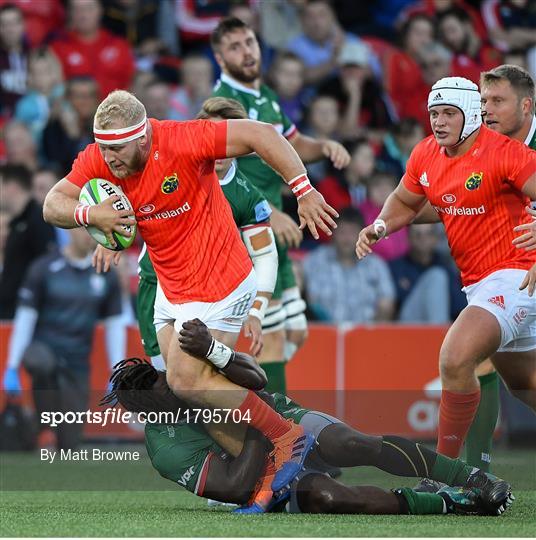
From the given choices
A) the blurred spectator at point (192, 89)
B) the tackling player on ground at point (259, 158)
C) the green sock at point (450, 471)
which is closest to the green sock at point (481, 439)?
the green sock at point (450, 471)

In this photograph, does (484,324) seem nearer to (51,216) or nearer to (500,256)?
(500,256)

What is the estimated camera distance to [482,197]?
7691 mm

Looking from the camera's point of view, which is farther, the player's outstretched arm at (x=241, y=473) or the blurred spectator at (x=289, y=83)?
the blurred spectator at (x=289, y=83)

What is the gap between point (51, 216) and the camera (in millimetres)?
7227

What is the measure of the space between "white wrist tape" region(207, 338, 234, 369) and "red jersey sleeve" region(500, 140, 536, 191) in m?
1.89

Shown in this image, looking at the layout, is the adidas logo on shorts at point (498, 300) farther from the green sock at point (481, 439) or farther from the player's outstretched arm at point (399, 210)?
the green sock at point (481, 439)

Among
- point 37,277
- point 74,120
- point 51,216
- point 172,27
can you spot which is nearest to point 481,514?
point 51,216

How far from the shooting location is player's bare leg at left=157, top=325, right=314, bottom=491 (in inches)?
280

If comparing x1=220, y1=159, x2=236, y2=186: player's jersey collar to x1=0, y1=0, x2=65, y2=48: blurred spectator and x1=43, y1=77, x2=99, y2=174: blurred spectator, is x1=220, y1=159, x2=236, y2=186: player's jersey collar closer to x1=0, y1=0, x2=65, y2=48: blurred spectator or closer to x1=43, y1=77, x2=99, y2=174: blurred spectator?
x1=43, y1=77, x2=99, y2=174: blurred spectator

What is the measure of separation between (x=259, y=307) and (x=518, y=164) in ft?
5.82

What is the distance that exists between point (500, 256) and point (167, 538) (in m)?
2.93

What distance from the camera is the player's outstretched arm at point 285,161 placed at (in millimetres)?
6793

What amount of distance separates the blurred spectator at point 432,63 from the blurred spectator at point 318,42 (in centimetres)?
91

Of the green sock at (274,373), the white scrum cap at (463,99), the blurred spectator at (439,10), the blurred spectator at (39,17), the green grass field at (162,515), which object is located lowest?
the green grass field at (162,515)
